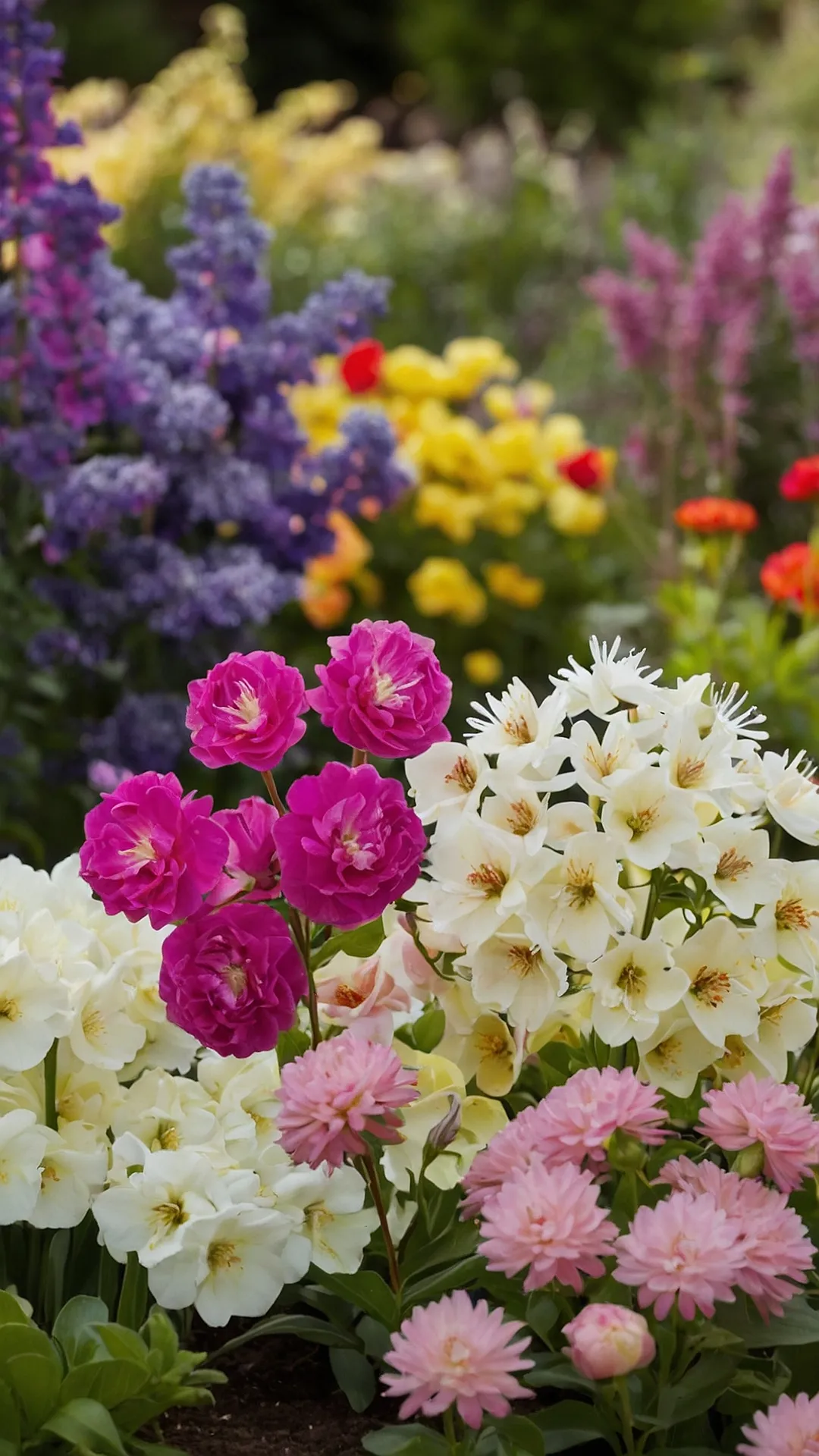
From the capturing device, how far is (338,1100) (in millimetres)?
1097

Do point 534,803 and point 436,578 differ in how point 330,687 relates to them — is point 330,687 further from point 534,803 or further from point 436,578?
point 436,578

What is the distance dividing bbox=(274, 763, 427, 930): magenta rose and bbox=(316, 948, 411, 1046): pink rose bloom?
153 millimetres

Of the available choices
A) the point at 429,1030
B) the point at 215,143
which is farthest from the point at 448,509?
the point at 215,143

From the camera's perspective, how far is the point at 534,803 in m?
1.25

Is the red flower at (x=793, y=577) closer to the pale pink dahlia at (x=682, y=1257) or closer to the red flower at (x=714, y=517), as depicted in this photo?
the red flower at (x=714, y=517)

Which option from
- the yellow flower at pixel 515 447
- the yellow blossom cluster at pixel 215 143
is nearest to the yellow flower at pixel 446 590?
the yellow flower at pixel 515 447

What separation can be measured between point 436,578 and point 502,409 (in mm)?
487

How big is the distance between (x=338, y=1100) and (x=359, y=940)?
251 mm

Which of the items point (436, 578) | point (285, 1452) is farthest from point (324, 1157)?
point (436, 578)

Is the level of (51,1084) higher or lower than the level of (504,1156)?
lower

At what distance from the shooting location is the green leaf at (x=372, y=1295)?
1.25 meters

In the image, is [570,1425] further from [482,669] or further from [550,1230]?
[482,669]

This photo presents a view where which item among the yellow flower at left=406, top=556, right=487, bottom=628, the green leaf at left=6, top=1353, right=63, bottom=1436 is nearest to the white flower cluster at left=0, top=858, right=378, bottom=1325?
the green leaf at left=6, top=1353, right=63, bottom=1436

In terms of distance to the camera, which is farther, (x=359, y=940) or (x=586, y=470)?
(x=586, y=470)
